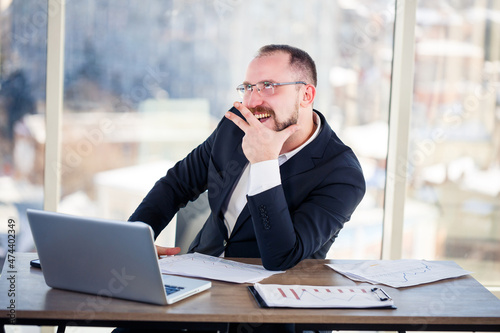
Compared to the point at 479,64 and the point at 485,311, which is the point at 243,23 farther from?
the point at 485,311

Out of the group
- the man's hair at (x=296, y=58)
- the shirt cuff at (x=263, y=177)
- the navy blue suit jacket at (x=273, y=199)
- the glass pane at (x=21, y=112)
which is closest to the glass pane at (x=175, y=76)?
the glass pane at (x=21, y=112)

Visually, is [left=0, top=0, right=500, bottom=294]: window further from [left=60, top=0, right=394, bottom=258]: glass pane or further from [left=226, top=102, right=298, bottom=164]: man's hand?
[left=226, top=102, right=298, bottom=164]: man's hand

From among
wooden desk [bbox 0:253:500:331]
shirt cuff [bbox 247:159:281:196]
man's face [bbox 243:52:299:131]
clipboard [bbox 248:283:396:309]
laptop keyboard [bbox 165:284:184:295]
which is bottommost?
wooden desk [bbox 0:253:500:331]

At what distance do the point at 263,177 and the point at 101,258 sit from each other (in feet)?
→ 2.19

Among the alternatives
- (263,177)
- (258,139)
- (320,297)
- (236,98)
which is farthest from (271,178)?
(236,98)

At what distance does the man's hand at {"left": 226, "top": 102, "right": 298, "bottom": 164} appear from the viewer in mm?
2033

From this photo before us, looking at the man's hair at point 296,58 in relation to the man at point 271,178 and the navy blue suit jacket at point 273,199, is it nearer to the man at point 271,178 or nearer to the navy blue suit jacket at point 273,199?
the man at point 271,178

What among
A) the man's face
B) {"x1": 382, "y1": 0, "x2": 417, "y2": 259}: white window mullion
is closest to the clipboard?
the man's face

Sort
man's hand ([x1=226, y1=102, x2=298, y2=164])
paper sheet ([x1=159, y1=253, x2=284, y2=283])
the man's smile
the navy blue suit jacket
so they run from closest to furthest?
paper sheet ([x1=159, y1=253, x2=284, y2=283]) → the navy blue suit jacket → man's hand ([x1=226, y1=102, x2=298, y2=164]) → the man's smile

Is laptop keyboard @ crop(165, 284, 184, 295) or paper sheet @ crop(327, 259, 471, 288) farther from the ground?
laptop keyboard @ crop(165, 284, 184, 295)

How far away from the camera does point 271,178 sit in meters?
1.98

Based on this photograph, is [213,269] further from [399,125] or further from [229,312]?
[399,125]

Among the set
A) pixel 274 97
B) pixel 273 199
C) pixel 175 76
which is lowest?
pixel 273 199

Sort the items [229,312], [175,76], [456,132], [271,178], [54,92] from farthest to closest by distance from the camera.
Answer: [456,132], [175,76], [54,92], [271,178], [229,312]
